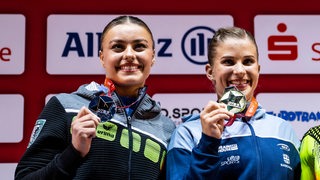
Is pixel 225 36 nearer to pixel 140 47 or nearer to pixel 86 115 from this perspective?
pixel 140 47

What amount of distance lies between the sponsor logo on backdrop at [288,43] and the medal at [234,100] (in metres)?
1.30

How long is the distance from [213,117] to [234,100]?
0.45 ft

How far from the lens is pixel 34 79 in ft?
8.91

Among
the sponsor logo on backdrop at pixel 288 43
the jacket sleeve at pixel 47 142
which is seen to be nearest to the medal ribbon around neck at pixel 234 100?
the jacket sleeve at pixel 47 142

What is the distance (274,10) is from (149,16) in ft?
2.56

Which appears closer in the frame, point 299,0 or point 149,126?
point 149,126

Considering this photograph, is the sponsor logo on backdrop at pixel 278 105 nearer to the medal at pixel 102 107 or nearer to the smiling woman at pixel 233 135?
the smiling woman at pixel 233 135

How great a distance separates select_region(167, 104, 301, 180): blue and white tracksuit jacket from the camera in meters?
1.43

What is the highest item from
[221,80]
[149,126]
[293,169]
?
[221,80]

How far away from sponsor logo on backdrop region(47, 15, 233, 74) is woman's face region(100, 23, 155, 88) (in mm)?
1050

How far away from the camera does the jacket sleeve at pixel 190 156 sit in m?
1.42

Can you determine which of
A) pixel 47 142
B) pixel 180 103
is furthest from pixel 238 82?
pixel 180 103

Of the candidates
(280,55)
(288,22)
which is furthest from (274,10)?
(280,55)

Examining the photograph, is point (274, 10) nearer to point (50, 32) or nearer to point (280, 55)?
point (280, 55)
